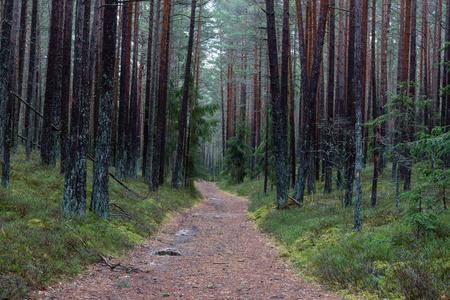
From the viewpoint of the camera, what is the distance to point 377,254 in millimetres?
6070

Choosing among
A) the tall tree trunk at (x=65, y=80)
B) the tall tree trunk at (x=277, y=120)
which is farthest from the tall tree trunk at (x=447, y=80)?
the tall tree trunk at (x=65, y=80)

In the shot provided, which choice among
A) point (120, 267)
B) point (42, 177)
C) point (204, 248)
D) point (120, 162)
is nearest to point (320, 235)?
point (204, 248)

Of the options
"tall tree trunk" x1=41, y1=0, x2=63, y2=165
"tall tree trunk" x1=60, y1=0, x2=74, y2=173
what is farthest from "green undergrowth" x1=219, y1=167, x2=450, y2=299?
"tall tree trunk" x1=41, y1=0, x2=63, y2=165

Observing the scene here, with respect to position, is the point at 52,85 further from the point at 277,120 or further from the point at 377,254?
the point at 377,254

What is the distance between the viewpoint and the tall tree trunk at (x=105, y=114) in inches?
364

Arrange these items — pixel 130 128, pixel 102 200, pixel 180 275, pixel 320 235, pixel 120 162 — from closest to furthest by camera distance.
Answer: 1. pixel 180 275
2. pixel 320 235
3. pixel 102 200
4. pixel 120 162
5. pixel 130 128

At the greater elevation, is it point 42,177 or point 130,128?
point 130,128

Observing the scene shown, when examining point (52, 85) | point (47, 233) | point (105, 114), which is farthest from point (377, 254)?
point (52, 85)

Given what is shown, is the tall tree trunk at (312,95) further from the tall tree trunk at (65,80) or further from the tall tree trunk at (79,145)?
the tall tree trunk at (65,80)

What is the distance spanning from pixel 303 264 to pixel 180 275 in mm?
2662

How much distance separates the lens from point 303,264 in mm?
7227

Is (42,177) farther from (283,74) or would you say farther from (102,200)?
(283,74)

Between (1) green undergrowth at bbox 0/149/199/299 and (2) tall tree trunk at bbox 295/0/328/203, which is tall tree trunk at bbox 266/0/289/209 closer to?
(2) tall tree trunk at bbox 295/0/328/203

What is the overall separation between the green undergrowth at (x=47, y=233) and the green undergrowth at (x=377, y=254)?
14.3ft
